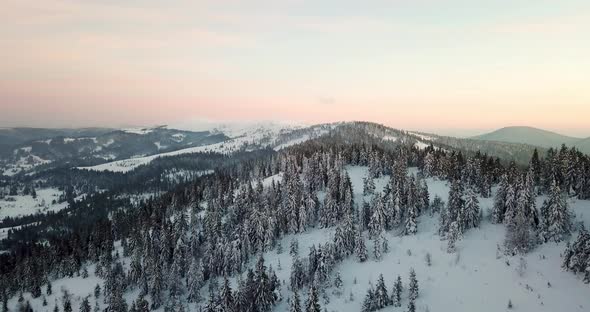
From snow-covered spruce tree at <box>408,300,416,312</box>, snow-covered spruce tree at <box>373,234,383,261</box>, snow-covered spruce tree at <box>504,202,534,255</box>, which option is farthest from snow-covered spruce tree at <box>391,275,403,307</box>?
snow-covered spruce tree at <box>504,202,534,255</box>

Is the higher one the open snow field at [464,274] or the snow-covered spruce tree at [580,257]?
the snow-covered spruce tree at [580,257]

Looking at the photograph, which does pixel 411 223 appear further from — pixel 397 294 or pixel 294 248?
pixel 294 248

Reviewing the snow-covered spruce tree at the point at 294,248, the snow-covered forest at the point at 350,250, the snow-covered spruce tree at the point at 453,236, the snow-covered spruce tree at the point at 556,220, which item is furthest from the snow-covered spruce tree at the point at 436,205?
the snow-covered spruce tree at the point at 294,248

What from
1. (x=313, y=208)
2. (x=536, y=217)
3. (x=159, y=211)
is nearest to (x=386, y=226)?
(x=313, y=208)

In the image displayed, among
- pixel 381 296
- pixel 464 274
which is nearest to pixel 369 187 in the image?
pixel 464 274

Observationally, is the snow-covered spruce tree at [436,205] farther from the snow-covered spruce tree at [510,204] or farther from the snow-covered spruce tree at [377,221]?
the snow-covered spruce tree at [510,204]

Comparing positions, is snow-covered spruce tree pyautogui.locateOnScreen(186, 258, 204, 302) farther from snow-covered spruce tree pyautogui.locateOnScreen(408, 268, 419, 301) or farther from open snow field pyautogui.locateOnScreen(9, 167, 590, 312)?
snow-covered spruce tree pyautogui.locateOnScreen(408, 268, 419, 301)
